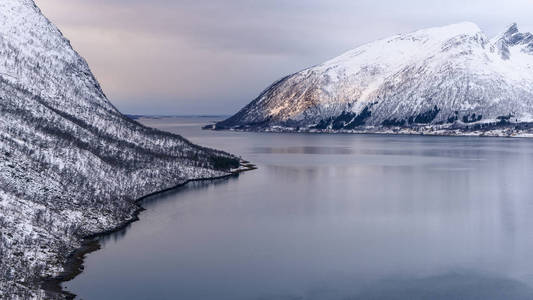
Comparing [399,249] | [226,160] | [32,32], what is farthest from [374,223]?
[32,32]

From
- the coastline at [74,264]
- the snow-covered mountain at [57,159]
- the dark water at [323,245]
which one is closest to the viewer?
the coastline at [74,264]

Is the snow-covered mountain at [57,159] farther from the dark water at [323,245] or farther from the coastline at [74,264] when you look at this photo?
the dark water at [323,245]

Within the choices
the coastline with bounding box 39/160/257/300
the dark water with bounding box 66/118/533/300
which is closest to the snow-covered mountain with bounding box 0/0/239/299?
the coastline with bounding box 39/160/257/300

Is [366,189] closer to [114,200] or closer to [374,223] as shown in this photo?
[374,223]

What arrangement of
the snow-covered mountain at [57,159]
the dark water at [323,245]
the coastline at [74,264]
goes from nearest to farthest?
the coastline at [74,264] < the dark water at [323,245] < the snow-covered mountain at [57,159]

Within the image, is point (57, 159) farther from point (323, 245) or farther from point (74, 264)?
point (323, 245)

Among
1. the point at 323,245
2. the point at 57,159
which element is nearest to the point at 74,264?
the point at 323,245

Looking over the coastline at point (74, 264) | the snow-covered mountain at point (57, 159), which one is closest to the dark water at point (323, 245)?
the coastline at point (74, 264)

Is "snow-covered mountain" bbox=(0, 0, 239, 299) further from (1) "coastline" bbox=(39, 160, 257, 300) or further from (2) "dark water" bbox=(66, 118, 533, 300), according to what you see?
(2) "dark water" bbox=(66, 118, 533, 300)
